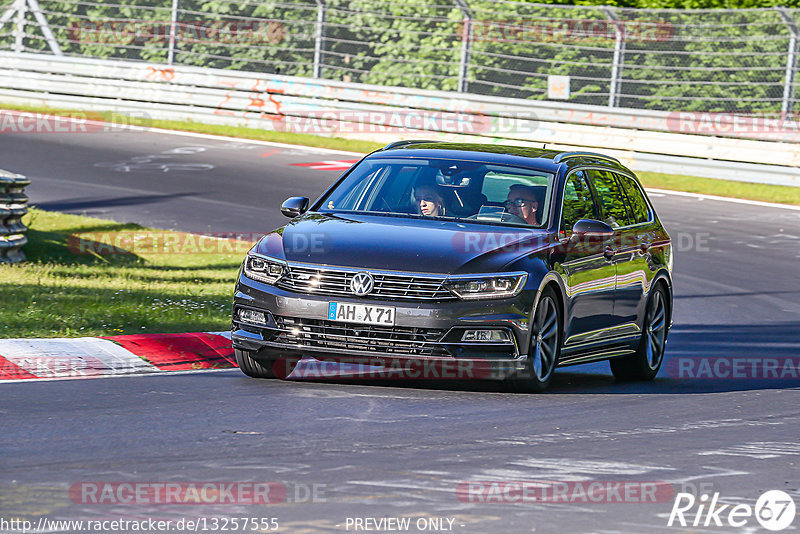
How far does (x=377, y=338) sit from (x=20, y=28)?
2510cm

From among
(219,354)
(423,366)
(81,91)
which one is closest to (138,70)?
(81,91)

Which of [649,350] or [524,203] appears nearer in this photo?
[524,203]

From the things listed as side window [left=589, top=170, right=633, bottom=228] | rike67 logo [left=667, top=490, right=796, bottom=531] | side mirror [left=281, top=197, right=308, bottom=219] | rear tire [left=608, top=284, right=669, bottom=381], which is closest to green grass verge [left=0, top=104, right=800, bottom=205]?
rear tire [left=608, top=284, right=669, bottom=381]

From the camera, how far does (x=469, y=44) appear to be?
2828 centimetres

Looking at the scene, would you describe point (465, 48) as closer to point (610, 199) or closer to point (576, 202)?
point (610, 199)

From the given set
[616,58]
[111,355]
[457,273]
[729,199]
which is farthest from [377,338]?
[616,58]

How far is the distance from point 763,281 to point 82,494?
1236 cm

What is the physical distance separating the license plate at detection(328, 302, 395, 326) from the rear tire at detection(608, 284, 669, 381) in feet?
9.65

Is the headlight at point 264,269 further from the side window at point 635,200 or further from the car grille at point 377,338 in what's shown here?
the side window at point 635,200

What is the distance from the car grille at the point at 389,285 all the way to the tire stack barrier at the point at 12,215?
685cm

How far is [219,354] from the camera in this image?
36.4 feet

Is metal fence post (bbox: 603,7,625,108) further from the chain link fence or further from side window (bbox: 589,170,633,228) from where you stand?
side window (bbox: 589,170,633,228)

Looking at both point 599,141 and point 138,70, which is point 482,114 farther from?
point 138,70

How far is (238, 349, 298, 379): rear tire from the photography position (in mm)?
9953
